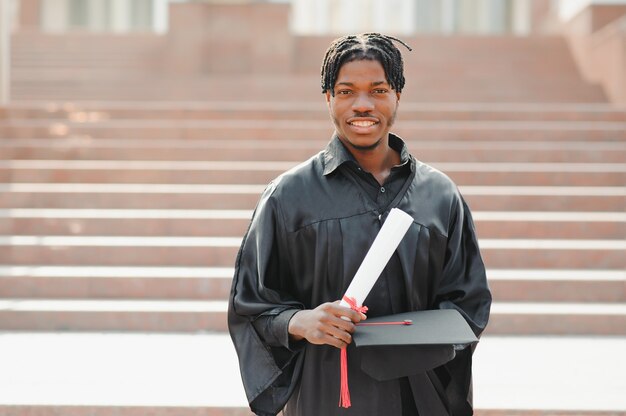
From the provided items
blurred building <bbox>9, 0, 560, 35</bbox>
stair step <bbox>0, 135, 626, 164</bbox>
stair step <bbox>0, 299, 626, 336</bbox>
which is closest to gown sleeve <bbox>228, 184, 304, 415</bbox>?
stair step <bbox>0, 299, 626, 336</bbox>

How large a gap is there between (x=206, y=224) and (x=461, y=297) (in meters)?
5.47

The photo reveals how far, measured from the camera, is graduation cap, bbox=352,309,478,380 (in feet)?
6.62

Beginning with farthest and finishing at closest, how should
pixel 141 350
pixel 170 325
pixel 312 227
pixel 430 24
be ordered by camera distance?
pixel 430 24 → pixel 170 325 → pixel 141 350 → pixel 312 227

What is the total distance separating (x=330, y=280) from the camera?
2.26 metres

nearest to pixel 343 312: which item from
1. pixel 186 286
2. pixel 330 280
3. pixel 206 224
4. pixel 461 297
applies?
pixel 330 280

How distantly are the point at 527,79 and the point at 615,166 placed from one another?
16.1 feet

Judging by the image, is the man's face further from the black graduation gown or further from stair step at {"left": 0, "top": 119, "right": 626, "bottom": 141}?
stair step at {"left": 0, "top": 119, "right": 626, "bottom": 141}

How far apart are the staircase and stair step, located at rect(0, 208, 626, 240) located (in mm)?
13

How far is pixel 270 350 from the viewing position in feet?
7.43

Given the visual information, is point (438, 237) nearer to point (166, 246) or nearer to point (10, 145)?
point (166, 246)

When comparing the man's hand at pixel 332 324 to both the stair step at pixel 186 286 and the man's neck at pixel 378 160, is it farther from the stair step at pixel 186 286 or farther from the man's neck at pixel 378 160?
the stair step at pixel 186 286

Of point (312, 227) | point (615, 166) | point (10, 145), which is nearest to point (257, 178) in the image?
point (10, 145)

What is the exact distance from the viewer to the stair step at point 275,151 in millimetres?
8914

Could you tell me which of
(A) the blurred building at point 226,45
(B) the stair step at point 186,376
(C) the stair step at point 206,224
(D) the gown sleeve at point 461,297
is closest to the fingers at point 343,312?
(D) the gown sleeve at point 461,297
